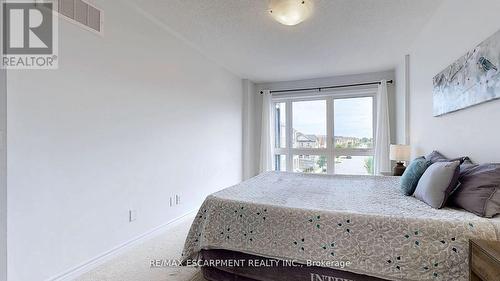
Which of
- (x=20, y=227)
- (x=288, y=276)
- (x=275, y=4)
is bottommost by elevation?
(x=288, y=276)

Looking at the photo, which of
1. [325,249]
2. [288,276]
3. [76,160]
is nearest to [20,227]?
[76,160]

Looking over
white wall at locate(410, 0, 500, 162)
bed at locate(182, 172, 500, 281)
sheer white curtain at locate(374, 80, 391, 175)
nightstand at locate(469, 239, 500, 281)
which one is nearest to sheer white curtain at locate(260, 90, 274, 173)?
sheer white curtain at locate(374, 80, 391, 175)

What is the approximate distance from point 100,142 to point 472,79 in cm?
299

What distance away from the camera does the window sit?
15.6ft

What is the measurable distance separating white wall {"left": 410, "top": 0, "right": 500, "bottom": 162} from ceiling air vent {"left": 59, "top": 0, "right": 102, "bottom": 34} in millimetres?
2938

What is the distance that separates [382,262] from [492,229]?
55cm

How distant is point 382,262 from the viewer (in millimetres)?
1382

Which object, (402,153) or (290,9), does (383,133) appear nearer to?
(402,153)

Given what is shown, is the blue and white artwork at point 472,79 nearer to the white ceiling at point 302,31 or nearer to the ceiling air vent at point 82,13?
the white ceiling at point 302,31

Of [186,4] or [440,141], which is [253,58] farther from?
[440,141]

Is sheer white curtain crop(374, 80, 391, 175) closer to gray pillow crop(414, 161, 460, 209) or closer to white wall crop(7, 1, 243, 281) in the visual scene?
gray pillow crop(414, 161, 460, 209)

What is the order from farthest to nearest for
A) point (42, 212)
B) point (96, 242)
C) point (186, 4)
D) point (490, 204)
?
point (186, 4) → point (96, 242) → point (42, 212) → point (490, 204)

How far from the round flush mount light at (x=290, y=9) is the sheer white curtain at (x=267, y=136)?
334 centimetres

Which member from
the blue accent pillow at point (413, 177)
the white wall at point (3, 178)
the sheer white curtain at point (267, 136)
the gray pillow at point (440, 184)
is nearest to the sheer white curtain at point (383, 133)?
the sheer white curtain at point (267, 136)
